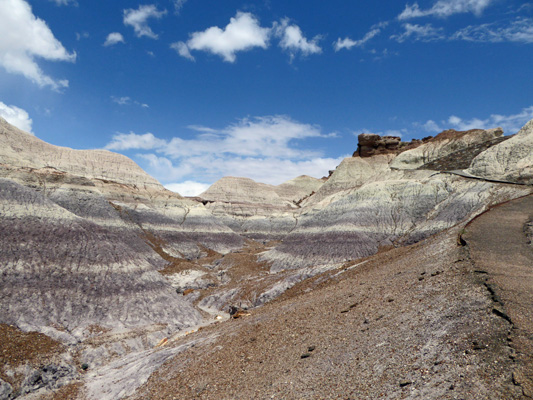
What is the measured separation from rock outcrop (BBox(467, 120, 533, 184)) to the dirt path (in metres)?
16.6

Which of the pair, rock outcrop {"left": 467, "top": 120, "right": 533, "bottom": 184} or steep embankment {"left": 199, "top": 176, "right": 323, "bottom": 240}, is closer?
rock outcrop {"left": 467, "top": 120, "right": 533, "bottom": 184}

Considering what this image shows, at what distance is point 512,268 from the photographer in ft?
42.4

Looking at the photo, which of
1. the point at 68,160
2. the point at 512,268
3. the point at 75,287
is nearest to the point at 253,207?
the point at 68,160

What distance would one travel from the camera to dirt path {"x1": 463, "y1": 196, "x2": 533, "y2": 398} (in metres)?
6.81

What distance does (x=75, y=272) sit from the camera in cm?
2480

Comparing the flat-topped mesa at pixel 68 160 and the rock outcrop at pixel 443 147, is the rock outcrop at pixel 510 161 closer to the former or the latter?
the rock outcrop at pixel 443 147

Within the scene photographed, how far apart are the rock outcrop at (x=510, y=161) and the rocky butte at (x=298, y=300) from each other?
25 cm

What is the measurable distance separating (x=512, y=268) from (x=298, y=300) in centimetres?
1039

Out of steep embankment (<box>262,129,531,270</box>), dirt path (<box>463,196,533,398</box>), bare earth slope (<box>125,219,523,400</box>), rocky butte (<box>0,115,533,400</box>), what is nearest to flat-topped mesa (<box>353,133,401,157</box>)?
steep embankment (<box>262,129,531,270</box>)

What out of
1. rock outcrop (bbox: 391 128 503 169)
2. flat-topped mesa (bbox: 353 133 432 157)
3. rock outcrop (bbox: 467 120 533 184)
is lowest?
rock outcrop (bbox: 467 120 533 184)

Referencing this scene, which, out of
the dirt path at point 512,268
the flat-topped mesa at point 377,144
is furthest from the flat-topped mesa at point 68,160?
the dirt path at point 512,268

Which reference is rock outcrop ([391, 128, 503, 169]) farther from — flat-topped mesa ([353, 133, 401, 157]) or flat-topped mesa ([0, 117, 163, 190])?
flat-topped mesa ([0, 117, 163, 190])

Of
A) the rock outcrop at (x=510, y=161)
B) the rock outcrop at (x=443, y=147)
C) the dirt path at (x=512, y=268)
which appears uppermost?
the rock outcrop at (x=443, y=147)

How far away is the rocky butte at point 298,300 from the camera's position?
820 centimetres
